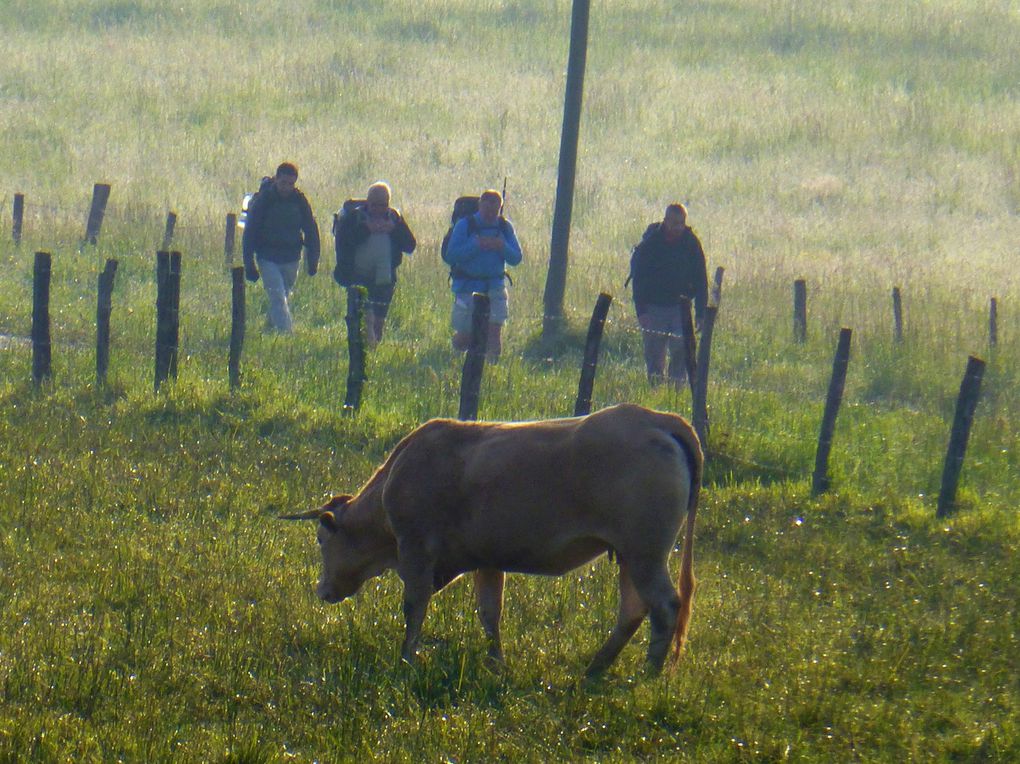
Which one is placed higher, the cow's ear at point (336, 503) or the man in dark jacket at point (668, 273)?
the man in dark jacket at point (668, 273)

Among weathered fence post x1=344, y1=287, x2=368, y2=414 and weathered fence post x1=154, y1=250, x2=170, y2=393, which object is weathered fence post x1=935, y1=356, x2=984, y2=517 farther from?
weathered fence post x1=154, y1=250, x2=170, y2=393

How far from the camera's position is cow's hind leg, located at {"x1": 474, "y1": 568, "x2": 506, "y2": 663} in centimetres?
669

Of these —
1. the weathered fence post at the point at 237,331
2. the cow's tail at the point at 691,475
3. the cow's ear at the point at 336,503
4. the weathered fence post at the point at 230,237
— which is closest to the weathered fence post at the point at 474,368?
the weathered fence post at the point at 237,331

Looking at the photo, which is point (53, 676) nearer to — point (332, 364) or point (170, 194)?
point (332, 364)

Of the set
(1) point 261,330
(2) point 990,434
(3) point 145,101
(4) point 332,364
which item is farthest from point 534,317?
(3) point 145,101

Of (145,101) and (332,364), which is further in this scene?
(145,101)

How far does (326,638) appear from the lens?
6.54 metres

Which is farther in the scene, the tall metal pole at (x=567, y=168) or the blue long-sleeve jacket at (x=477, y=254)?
the tall metal pole at (x=567, y=168)

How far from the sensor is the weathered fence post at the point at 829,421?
10.8 metres

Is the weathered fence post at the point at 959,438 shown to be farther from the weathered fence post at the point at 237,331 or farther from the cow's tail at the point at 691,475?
the weathered fence post at the point at 237,331

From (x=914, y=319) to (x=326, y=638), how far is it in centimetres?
1572

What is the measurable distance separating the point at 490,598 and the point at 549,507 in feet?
2.39

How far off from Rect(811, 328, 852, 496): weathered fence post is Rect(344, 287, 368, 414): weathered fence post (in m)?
4.03

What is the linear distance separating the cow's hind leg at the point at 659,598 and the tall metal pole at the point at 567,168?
11044mm
